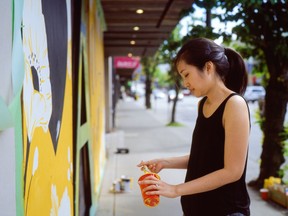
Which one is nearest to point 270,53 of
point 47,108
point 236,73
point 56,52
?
point 236,73

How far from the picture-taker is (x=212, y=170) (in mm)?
1908

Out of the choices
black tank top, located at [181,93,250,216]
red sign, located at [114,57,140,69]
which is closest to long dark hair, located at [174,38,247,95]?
black tank top, located at [181,93,250,216]

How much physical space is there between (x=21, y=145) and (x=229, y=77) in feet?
3.87

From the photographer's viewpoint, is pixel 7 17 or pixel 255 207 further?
pixel 255 207

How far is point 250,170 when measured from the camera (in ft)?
27.3

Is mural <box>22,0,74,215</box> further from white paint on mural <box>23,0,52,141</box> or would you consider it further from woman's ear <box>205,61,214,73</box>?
woman's ear <box>205,61,214,73</box>

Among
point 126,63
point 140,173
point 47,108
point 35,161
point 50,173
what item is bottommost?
point 140,173

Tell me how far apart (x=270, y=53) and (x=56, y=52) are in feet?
15.8

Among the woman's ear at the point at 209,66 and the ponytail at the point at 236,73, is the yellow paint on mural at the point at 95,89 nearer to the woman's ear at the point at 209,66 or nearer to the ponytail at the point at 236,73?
the ponytail at the point at 236,73

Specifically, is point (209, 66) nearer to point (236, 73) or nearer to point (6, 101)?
point (236, 73)

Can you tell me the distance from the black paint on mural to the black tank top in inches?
35.6

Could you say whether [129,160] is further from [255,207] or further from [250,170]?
[255,207]

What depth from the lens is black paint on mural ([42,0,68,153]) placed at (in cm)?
227

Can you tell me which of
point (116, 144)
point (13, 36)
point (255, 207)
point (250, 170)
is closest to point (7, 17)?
point (13, 36)
